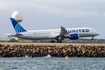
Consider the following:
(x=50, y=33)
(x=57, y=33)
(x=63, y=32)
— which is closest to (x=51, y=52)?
(x=63, y=32)

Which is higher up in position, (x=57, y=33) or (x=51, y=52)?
(x=57, y=33)

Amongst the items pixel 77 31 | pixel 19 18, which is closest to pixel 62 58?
pixel 77 31

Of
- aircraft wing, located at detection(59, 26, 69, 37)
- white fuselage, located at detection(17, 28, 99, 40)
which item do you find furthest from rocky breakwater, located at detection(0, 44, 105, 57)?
white fuselage, located at detection(17, 28, 99, 40)

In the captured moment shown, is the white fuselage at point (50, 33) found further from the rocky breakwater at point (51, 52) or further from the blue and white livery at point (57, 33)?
the rocky breakwater at point (51, 52)

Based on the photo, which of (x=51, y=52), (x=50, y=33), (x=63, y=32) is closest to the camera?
(x=51, y=52)

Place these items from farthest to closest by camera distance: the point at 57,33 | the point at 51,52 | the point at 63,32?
the point at 57,33
the point at 63,32
the point at 51,52

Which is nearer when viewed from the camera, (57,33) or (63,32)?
(63,32)

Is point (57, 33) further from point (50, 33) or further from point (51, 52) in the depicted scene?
point (51, 52)

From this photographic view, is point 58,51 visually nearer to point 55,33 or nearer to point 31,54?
point 31,54

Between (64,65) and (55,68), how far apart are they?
104 inches

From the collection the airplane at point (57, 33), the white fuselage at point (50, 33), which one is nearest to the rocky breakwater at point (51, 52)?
the airplane at point (57, 33)

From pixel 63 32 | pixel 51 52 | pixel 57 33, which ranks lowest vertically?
pixel 51 52

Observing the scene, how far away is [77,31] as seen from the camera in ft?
214

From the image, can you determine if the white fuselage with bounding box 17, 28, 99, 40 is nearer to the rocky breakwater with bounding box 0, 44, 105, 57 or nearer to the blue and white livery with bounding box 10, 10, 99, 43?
the blue and white livery with bounding box 10, 10, 99, 43
